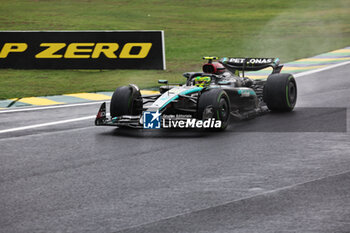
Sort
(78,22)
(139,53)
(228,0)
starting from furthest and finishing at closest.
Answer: (228,0) → (78,22) → (139,53)

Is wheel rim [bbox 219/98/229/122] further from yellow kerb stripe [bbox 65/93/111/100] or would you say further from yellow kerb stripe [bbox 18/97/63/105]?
yellow kerb stripe [bbox 18/97/63/105]

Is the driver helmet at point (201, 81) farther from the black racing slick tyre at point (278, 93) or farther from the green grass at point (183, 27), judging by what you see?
the green grass at point (183, 27)

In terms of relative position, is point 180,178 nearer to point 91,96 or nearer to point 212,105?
point 212,105

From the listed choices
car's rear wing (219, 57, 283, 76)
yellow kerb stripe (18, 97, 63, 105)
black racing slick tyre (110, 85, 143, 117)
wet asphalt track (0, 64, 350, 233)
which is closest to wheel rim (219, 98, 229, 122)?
wet asphalt track (0, 64, 350, 233)

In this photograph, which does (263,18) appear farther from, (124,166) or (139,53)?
(124,166)

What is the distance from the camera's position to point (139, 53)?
794 inches

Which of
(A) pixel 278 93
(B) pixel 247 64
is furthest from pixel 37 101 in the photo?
(A) pixel 278 93

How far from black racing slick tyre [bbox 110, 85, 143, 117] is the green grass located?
19.2 feet

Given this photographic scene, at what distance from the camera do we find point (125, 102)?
11.7 metres

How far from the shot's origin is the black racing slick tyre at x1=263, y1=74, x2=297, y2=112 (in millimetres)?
13094

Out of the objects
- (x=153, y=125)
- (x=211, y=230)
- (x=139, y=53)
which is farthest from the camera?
(x=139, y=53)

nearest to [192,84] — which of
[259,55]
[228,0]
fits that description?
[259,55]

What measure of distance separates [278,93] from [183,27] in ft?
67.9

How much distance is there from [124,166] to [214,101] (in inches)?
103
